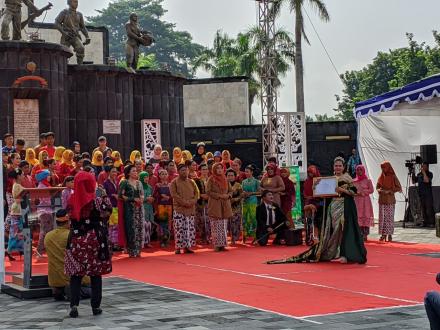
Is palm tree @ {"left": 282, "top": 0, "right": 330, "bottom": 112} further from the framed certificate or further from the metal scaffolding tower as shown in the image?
the framed certificate

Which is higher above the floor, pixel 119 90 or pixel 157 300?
pixel 119 90

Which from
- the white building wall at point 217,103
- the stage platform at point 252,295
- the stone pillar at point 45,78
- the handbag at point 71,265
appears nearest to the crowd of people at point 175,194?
the stage platform at point 252,295

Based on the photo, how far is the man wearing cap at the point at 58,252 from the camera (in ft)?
30.0

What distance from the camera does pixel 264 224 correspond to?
1605cm

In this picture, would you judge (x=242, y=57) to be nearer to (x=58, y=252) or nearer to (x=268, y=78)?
(x=268, y=78)

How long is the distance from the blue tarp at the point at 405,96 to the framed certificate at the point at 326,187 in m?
5.56

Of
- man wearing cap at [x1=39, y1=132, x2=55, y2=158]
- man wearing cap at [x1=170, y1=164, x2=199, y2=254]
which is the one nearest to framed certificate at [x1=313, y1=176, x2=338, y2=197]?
man wearing cap at [x1=170, y1=164, x2=199, y2=254]

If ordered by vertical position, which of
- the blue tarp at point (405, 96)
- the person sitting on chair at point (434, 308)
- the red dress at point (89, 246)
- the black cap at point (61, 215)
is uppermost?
the blue tarp at point (405, 96)

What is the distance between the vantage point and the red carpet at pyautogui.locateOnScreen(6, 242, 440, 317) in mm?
8789

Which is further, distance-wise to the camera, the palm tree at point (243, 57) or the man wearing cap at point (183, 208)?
the palm tree at point (243, 57)

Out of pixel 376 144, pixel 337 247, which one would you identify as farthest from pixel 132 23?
pixel 337 247

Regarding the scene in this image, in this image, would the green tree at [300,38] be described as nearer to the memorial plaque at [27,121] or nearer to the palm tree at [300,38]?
the palm tree at [300,38]

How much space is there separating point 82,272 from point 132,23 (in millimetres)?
16020

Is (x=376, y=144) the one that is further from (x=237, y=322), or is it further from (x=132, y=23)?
(x=237, y=322)
